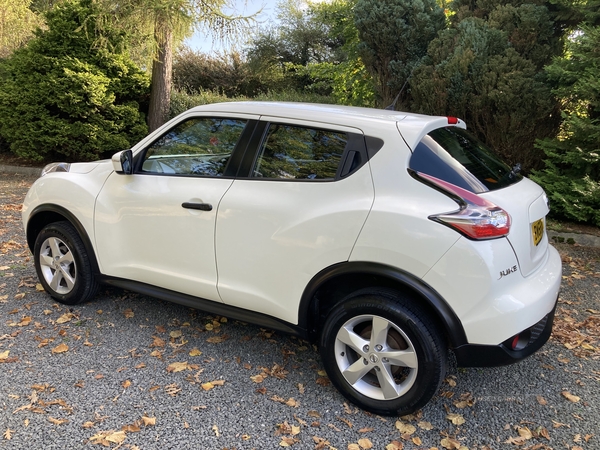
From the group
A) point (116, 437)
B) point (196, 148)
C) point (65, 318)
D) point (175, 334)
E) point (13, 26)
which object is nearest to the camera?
point (116, 437)

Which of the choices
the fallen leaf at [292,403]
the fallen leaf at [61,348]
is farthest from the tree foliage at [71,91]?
the fallen leaf at [292,403]

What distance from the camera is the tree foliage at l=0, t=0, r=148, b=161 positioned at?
9633mm

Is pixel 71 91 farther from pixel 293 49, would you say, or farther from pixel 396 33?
pixel 293 49

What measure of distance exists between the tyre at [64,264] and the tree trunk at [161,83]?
7.04m

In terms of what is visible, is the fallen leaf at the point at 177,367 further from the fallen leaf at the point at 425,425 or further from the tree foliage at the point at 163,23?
the tree foliage at the point at 163,23

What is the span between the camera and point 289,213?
280cm

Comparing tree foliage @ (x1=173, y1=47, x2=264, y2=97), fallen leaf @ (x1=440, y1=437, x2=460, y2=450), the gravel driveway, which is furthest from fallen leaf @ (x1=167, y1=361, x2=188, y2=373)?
tree foliage @ (x1=173, y1=47, x2=264, y2=97)

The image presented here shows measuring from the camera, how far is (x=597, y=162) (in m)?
6.28

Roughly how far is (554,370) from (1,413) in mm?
3589

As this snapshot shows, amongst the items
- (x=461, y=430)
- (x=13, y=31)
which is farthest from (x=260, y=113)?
(x=13, y=31)

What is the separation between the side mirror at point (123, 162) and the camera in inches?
133

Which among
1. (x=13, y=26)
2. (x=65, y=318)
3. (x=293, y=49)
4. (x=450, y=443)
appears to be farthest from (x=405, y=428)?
(x=293, y=49)

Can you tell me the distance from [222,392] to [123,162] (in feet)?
5.89

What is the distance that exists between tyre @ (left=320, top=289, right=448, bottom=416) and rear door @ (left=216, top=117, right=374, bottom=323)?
301 mm
